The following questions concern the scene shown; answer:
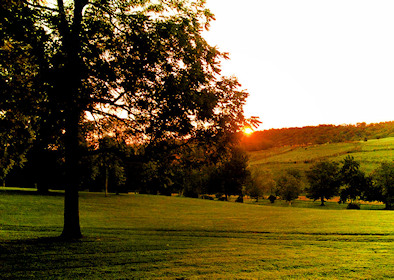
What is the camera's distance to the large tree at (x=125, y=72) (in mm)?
12859

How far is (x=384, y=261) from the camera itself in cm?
1192

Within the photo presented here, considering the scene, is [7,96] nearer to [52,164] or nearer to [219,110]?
[219,110]

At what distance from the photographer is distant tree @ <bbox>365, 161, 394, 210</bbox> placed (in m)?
63.0

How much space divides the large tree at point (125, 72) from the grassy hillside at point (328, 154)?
9226 cm

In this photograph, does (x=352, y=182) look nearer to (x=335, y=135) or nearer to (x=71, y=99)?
(x=71, y=99)

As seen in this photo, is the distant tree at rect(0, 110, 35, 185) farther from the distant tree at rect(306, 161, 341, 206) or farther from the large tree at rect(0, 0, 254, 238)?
the distant tree at rect(306, 161, 341, 206)

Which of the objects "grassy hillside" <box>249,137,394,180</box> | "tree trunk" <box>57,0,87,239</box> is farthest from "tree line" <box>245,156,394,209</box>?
"tree trunk" <box>57,0,87,239</box>

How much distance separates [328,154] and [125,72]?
131m

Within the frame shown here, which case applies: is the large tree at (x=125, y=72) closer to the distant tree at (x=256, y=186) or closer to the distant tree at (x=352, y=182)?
the distant tree at (x=352, y=182)

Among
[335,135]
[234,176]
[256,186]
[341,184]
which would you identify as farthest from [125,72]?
[335,135]

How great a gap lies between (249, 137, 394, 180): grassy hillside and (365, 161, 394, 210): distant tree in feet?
99.3

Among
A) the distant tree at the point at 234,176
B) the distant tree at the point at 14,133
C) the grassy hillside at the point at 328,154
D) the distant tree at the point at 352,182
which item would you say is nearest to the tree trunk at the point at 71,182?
the distant tree at the point at 14,133

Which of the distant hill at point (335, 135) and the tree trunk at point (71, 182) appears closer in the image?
the tree trunk at point (71, 182)

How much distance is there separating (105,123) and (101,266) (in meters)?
8.77
